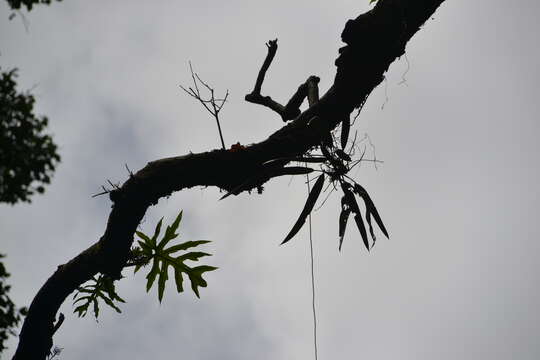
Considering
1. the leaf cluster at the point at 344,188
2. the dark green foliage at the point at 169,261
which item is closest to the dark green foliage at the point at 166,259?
the dark green foliage at the point at 169,261

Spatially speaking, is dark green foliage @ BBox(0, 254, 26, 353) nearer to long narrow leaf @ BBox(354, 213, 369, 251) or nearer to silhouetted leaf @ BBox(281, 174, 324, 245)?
silhouetted leaf @ BBox(281, 174, 324, 245)

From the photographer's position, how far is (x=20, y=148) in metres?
0.79

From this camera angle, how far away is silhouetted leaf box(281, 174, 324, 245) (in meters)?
2.06

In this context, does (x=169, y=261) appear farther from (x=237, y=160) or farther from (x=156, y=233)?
(x=237, y=160)

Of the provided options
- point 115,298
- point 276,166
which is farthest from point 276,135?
point 115,298

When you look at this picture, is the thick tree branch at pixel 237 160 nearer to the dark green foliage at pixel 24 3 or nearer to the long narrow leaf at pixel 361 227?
the long narrow leaf at pixel 361 227

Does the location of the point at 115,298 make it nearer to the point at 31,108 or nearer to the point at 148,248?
the point at 148,248

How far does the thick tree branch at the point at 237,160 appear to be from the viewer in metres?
1.90

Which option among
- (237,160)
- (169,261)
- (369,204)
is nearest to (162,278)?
(169,261)

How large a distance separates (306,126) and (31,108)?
1553 millimetres

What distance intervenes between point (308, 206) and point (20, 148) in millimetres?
1621

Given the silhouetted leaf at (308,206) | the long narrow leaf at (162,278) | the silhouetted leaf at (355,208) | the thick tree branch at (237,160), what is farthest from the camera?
the long narrow leaf at (162,278)

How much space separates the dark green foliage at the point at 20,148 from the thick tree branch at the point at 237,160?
4.26 ft

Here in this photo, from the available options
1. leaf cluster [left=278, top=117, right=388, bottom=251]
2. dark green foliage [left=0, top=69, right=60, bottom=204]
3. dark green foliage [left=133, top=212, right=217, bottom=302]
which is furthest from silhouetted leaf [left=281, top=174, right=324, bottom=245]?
dark green foliage [left=0, top=69, right=60, bottom=204]
